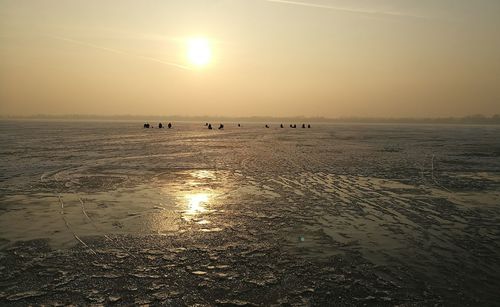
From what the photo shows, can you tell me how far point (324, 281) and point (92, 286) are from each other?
3996 millimetres

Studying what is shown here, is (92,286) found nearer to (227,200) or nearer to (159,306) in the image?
(159,306)

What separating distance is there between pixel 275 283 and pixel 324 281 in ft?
2.91

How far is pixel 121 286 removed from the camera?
5938mm

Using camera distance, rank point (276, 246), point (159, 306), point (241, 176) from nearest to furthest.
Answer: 1. point (159, 306)
2. point (276, 246)
3. point (241, 176)

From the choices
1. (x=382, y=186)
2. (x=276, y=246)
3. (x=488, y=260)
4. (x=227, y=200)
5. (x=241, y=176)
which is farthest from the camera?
(x=241, y=176)

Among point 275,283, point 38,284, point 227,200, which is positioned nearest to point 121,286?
point 38,284

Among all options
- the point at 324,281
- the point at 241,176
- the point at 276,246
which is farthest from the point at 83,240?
the point at 241,176

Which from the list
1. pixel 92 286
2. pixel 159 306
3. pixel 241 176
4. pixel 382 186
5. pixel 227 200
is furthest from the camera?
pixel 241 176

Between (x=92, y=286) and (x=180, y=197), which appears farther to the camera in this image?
(x=180, y=197)

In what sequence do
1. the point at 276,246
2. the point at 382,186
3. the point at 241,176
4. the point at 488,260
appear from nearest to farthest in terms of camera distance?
1. the point at 488,260
2. the point at 276,246
3. the point at 382,186
4. the point at 241,176

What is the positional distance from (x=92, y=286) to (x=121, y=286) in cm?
49

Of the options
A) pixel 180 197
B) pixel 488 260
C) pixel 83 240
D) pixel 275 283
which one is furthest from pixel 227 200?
pixel 488 260

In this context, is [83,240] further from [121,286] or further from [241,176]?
[241,176]

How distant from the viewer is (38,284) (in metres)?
6.00
